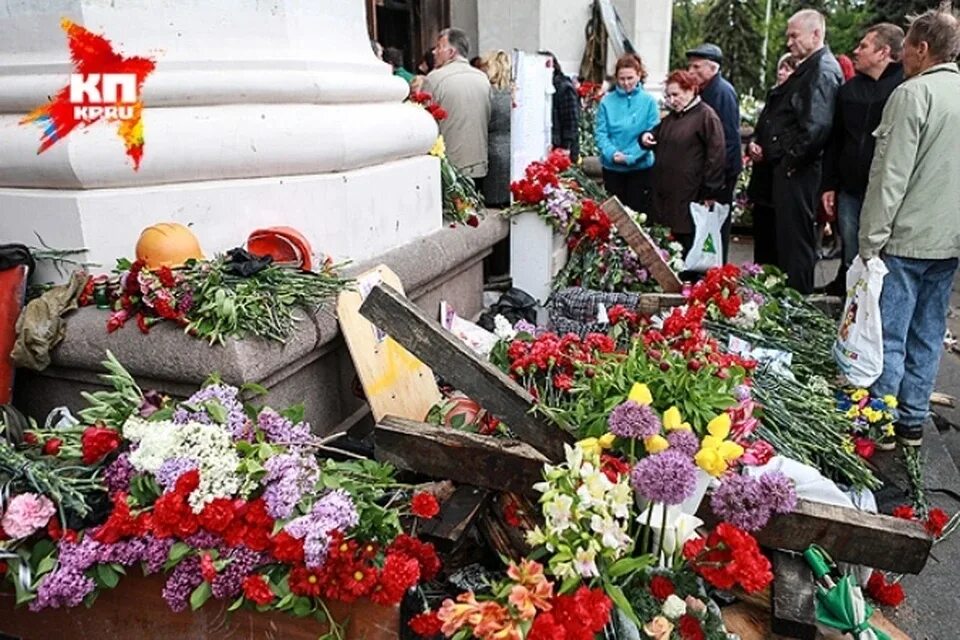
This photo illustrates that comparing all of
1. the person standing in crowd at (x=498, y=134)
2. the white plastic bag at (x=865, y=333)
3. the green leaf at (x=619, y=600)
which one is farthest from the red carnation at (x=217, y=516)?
the person standing in crowd at (x=498, y=134)

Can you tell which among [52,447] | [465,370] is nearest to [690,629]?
[465,370]

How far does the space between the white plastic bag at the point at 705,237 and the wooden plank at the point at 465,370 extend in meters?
3.23

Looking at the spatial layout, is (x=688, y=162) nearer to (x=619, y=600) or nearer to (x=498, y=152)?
(x=498, y=152)

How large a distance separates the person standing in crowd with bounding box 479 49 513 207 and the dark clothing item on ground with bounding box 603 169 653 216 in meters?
0.95

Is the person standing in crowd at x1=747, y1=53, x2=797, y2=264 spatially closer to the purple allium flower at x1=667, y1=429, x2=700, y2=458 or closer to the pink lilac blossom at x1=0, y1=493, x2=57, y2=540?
the purple allium flower at x1=667, y1=429, x2=700, y2=458

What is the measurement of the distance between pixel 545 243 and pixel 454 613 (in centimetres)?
347

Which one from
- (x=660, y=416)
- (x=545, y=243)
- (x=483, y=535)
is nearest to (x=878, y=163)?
(x=545, y=243)

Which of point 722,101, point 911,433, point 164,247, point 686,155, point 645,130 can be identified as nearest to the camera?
point 164,247

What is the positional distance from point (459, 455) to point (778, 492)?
83cm

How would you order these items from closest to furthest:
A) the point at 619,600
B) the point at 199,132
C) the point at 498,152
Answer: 1. the point at 619,600
2. the point at 199,132
3. the point at 498,152

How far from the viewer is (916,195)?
11.2 feet

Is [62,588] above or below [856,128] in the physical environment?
below

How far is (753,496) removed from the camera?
1.78 meters

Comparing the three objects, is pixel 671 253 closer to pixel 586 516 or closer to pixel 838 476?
pixel 838 476
